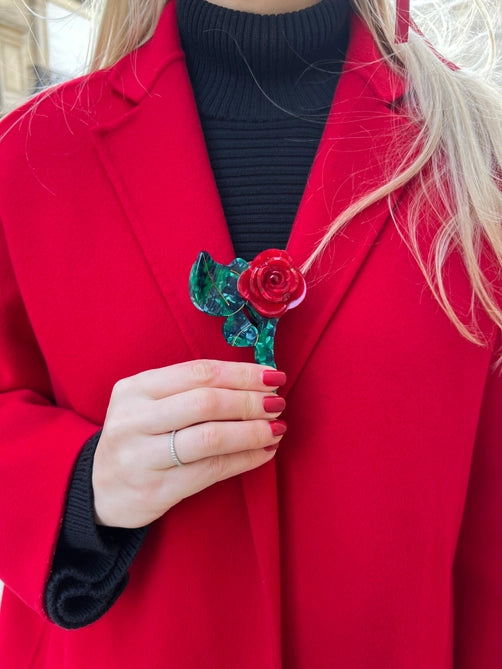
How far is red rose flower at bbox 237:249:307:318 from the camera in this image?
0.55m

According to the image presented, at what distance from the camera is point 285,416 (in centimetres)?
65

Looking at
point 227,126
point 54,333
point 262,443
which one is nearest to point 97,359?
point 54,333

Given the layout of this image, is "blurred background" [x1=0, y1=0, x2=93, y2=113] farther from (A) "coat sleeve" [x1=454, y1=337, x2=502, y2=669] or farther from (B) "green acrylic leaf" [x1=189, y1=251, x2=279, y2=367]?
(A) "coat sleeve" [x1=454, y1=337, x2=502, y2=669]

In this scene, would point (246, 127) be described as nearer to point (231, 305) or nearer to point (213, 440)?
point (231, 305)

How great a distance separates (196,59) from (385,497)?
62cm

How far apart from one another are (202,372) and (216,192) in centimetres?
24

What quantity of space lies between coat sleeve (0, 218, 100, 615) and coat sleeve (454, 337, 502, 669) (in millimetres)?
450

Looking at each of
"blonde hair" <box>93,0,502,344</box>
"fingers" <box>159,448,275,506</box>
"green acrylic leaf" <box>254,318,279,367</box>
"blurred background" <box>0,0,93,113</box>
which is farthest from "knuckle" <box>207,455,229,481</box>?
"blurred background" <box>0,0,93,113</box>

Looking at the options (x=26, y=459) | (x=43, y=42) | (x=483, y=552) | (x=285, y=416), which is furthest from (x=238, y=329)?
(x=43, y=42)

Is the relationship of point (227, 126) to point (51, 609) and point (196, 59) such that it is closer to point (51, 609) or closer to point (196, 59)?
point (196, 59)

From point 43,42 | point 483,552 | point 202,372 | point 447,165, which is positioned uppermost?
point 43,42

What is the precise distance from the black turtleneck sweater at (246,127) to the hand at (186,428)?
75mm

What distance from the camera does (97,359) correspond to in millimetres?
665

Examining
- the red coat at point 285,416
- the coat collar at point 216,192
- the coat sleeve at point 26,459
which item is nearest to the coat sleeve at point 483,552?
the red coat at point 285,416
